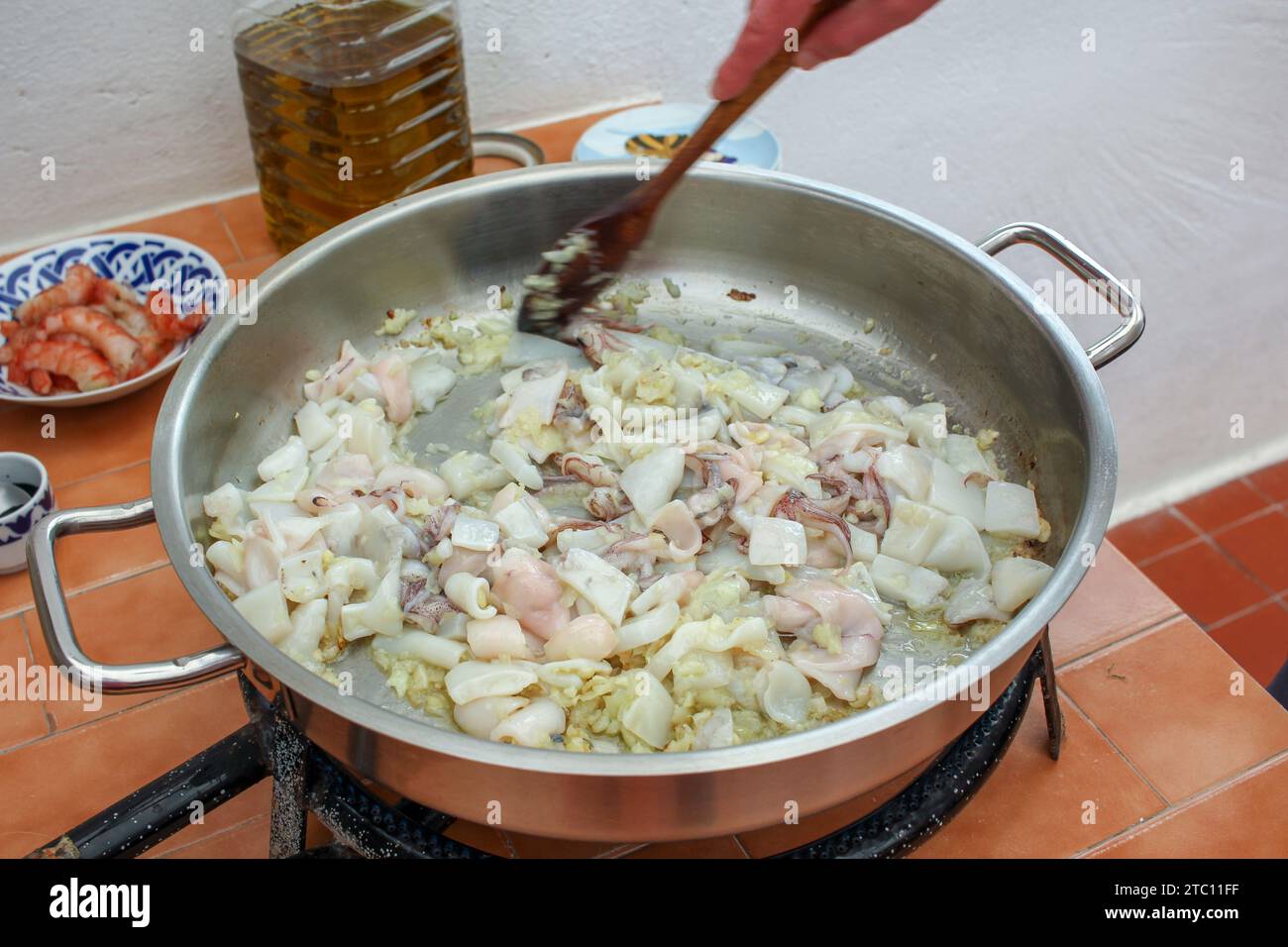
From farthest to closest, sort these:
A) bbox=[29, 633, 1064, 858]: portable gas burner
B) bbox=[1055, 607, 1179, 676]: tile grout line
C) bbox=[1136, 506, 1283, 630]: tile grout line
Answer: bbox=[1136, 506, 1283, 630]: tile grout line, bbox=[1055, 607, 1179, 676]: tile grout line, bbox=[29, 633, 1064, 858]: portable gas burner

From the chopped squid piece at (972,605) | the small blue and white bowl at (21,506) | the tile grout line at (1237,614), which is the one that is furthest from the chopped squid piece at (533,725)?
the tile grout line at (1237,614)

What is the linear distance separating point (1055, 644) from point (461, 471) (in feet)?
2.55

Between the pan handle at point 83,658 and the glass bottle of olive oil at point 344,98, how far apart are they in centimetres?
91

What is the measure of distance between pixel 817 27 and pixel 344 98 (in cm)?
81

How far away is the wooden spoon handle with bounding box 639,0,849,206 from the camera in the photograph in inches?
42.8

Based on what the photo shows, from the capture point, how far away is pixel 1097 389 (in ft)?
→ 3.60

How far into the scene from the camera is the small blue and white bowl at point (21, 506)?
1.29 m

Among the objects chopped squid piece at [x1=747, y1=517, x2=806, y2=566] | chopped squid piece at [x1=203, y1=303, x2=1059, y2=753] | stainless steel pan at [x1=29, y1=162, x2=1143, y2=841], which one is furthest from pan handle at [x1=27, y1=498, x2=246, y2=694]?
chopped squid piece at [x1=747, y1=517, x2=806, y2=566]

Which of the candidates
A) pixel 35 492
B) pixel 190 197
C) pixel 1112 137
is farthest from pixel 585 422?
pixel 1112 137

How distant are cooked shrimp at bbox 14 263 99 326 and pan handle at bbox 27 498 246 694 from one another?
0.79 meters

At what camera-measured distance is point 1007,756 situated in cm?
119

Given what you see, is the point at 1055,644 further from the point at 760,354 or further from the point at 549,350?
the point at 549,350

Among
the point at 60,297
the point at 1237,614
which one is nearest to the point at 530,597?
the point at 60,297

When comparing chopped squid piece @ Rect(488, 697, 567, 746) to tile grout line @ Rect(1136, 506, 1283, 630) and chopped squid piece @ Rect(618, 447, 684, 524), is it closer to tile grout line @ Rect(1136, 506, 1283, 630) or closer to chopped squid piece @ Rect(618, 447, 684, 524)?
chopped squid piece @ Rect(618, 447, 684, 524)
